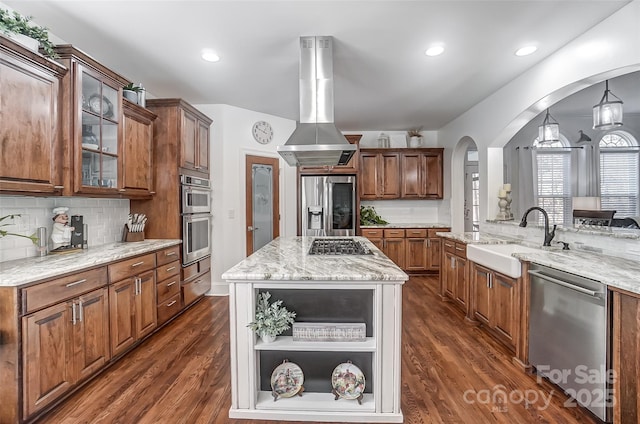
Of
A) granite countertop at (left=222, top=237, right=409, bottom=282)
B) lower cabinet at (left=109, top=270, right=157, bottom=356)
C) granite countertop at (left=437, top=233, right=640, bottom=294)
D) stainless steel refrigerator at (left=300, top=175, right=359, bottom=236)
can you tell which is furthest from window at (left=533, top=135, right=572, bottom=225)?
lower cabinet at (left=109, top=270, right=157, bottom=356)

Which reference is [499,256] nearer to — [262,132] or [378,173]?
[378,173]

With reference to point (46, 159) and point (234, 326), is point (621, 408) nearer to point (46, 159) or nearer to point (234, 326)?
point (234, 326)

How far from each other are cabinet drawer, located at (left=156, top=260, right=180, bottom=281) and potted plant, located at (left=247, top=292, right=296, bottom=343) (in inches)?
66.0

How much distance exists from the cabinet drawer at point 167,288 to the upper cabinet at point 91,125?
987mm

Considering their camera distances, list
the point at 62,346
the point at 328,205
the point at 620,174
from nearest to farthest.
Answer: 1. the point at 62,346
2. the point at 620,174
3. the point at 328,205

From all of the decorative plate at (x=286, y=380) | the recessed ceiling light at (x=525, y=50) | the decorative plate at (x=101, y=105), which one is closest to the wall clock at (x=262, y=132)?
the decorative plate at (x=101, y=105)

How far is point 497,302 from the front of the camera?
2645mm

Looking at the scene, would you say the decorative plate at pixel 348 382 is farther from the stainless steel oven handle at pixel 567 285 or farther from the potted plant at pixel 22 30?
the potted plant at pixel 22 30

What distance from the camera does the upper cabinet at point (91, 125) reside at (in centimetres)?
220

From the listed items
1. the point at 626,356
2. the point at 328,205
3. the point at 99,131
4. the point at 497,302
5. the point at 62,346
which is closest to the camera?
the point at 626,356

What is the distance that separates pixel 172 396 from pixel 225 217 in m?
2.65

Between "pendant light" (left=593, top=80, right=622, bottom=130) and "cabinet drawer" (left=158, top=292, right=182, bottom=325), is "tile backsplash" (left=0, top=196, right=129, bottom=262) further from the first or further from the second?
"pendant light" (left=593, top=80, right=622, bottom=130)

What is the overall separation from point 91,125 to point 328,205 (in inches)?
133

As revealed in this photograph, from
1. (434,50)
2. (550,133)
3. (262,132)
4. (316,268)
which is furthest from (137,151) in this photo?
(550,133)
